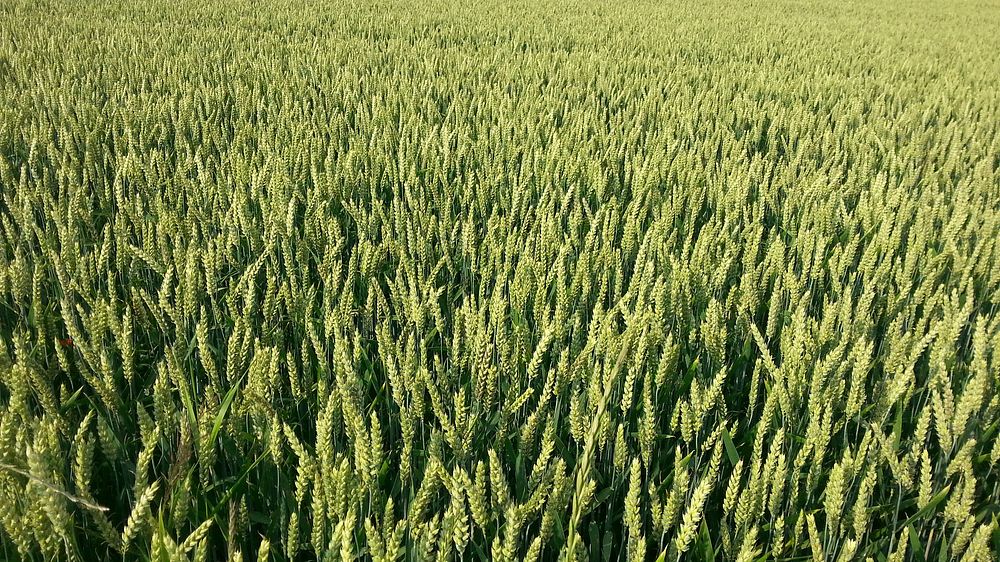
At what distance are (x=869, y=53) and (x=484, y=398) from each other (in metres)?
8.08

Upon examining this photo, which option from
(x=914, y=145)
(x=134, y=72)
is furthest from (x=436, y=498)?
(x=134, y=72)

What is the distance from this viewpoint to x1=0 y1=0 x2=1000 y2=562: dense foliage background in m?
1.03

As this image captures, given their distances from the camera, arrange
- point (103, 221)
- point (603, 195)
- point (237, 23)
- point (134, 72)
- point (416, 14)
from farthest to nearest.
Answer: point (416, 14) < point (237, 23) < point (134, 72) < point (603, 195) < point (103, 221)

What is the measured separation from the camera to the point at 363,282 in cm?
205

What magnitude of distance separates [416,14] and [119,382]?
7.93 meters

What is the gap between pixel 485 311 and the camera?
179 centimetres

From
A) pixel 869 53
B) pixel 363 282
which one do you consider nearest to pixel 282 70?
pixel 363 282

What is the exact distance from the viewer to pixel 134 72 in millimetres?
4809

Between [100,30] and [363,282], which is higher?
[100,30]

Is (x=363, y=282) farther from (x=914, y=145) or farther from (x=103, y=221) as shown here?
(x=914, y=145)

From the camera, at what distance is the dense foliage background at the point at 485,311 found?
1025 mm

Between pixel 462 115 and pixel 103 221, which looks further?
pixel 462 115

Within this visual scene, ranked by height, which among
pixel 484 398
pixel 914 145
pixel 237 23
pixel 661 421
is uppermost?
pixel 237 23

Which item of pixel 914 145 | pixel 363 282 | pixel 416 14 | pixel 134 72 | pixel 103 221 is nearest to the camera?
pixel 363 282
